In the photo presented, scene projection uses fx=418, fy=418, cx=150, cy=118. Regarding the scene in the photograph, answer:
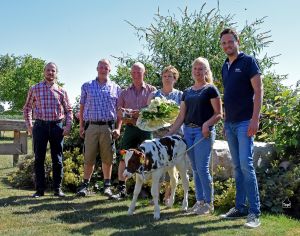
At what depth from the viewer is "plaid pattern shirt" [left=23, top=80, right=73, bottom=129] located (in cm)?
688

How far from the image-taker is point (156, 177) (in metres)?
5.59

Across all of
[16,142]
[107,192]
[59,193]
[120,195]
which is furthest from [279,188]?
[16,142]

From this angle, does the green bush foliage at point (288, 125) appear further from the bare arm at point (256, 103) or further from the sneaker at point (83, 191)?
the sneaker at point (83, 191)

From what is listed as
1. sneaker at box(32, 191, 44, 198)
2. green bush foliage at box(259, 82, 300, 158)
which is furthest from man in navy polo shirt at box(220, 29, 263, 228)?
sneaker at box(32, 191, 44, 198)

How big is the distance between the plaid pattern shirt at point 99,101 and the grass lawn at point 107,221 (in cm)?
139

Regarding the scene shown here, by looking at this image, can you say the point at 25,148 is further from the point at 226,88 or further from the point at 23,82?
the point at 23,82

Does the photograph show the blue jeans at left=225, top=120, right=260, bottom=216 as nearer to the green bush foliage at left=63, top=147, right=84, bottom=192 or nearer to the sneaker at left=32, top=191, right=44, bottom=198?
the sneaker at left=32, top=191, right=44, bottom=198

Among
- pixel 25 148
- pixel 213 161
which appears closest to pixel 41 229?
pixel 213 161

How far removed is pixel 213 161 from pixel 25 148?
6.31 metres

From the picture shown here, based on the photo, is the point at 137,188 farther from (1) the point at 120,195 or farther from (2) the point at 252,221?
(2) the point at 252,221

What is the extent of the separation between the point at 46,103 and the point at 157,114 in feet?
6.78

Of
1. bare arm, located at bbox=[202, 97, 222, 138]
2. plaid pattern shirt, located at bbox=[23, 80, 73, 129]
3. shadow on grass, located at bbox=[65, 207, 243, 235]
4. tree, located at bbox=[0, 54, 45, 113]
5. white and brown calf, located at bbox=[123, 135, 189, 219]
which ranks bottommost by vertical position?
shadow on grass, located at bbox=[65, 207, 243, 235]

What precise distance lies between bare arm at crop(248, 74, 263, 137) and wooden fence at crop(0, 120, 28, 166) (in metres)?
8.16

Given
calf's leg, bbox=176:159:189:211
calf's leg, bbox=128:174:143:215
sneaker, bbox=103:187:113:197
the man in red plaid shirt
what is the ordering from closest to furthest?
calf's leg, bbox=128:174:143:215 → calf's leg, bbox=176:159:189:211 → the man in red plaid shirt → sneaker, bbox=103:187:113:197
